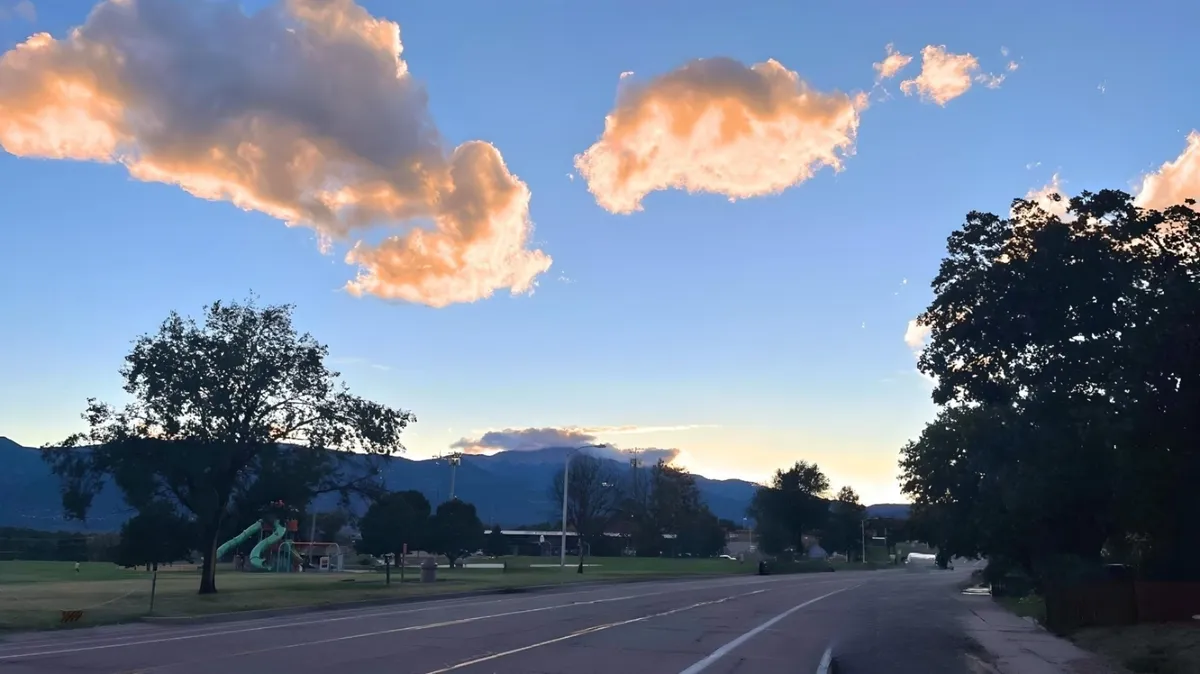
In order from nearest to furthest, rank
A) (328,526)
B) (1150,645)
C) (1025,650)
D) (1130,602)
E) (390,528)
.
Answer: (1150,645) < (1025,650) < (1130,602) < (390,528) < (328,526)

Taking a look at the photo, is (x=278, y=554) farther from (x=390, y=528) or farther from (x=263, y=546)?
(x=390, y=528)

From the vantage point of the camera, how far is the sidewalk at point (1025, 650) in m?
19.4

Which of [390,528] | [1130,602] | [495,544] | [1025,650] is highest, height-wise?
[390,528]

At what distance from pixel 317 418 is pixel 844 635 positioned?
85.1 ft

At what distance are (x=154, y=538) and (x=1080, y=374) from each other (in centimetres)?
3445

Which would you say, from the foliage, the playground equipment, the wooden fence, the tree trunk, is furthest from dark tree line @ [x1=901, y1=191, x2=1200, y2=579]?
the foliage

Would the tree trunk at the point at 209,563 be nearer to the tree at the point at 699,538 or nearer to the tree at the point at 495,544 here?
the tree at the point at 495,544

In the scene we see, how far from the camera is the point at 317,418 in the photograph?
43.5m

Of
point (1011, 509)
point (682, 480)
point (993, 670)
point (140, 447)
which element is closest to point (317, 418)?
point (140, 447)

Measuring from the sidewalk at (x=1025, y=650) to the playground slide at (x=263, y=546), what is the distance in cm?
6388

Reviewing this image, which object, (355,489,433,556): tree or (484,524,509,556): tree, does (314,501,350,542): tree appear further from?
(355,489,433,556): tree

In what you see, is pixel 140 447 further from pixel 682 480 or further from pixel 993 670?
pixel 682 480

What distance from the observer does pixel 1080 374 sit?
28.0 meters

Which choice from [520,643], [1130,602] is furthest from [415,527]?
[1130,602]
